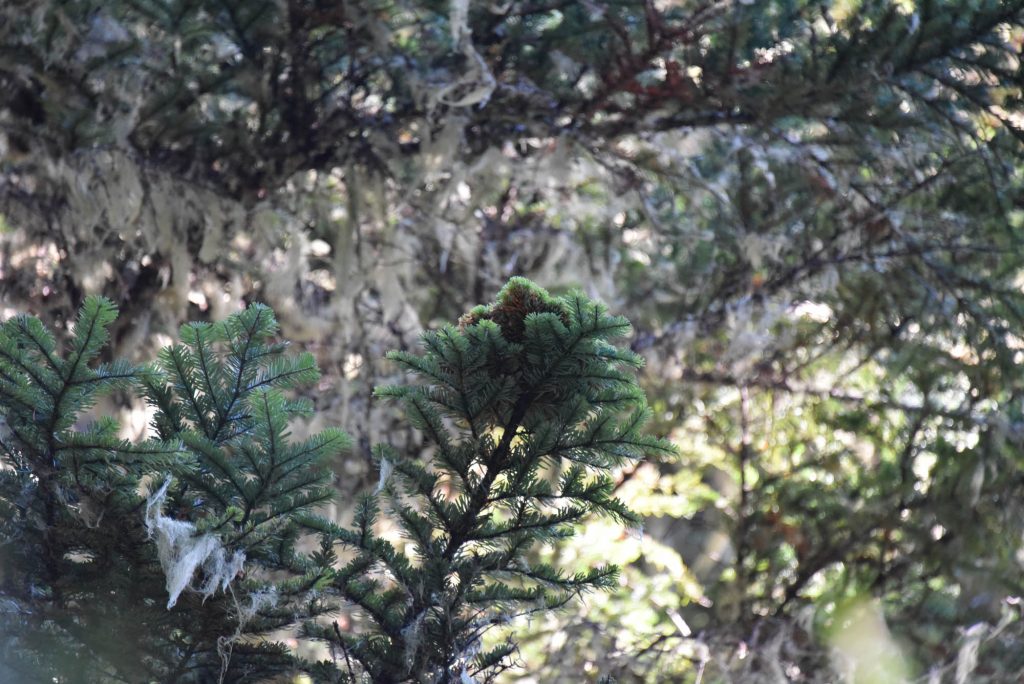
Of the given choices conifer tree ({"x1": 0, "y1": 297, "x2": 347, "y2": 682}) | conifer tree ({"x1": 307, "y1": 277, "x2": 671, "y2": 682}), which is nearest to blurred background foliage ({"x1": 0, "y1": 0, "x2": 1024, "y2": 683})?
conifer tree ({"x1": 307, "y1": 277, "x2": 671, "y2": 682})

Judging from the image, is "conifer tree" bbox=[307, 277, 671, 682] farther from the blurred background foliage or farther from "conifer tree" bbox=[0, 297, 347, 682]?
the blurred background foliage

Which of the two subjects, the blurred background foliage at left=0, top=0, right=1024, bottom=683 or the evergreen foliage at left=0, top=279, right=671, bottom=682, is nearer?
the evergreen foliage at left=0, top=279, right=671, bottom=682

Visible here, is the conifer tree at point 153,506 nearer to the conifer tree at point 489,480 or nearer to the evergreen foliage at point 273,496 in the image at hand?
the evergreen foliage at point 273,496

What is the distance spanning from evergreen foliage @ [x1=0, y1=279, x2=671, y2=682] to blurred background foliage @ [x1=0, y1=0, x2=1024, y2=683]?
1.35 metres

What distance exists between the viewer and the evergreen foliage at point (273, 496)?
1896 millimetres

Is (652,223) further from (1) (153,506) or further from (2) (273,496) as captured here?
(1) (153,506)

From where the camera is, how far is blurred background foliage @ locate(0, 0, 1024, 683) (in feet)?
12.0

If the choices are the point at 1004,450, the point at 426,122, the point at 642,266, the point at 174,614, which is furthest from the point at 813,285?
the point at 174,614

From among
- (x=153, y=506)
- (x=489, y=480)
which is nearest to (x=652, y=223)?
(x=489, y=480)

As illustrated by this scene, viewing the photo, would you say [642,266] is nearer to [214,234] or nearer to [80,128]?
[214,234]

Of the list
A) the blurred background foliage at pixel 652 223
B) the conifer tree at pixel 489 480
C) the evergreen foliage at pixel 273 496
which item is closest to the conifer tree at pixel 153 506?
the evergreen foliage at pixel 273 496

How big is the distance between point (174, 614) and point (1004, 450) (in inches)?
144

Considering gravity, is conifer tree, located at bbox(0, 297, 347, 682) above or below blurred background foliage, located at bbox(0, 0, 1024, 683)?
below

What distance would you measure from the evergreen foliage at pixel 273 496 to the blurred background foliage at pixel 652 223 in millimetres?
1351
